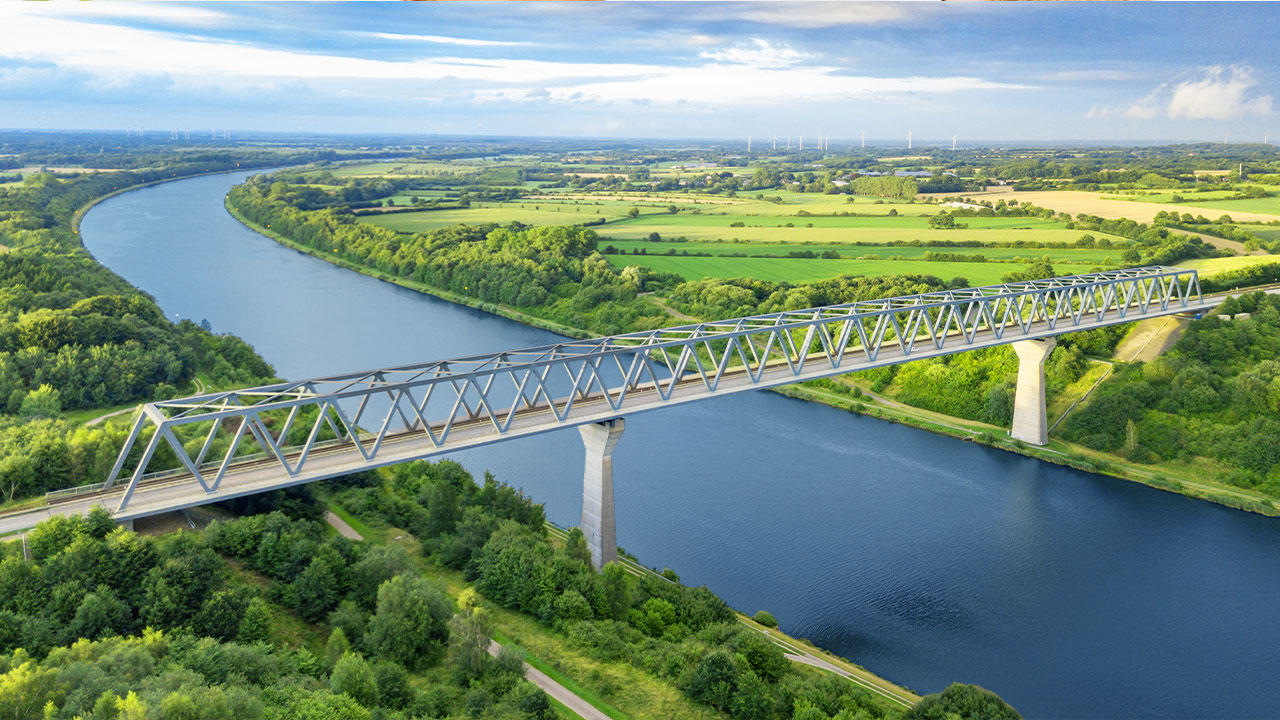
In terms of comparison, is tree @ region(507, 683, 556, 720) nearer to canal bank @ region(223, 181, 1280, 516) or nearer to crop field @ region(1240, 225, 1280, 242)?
canal bank @ region(223, 181, 1280, 516)

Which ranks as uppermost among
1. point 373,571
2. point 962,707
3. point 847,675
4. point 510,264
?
point 510,264

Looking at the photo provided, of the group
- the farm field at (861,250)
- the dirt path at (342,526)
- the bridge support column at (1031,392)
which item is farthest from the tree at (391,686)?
the farm field at (861,250)

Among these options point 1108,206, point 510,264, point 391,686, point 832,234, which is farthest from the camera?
point 1108,206

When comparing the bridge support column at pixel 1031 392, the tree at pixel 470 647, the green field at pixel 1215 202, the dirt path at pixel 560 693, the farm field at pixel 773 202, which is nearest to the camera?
the tree at pixel 470 647

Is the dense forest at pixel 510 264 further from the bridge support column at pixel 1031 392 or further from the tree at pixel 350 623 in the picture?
the tree at pixel 350 623

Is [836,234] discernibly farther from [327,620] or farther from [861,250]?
[327,620]

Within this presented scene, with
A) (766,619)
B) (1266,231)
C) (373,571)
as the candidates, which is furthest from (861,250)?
(373,571)
